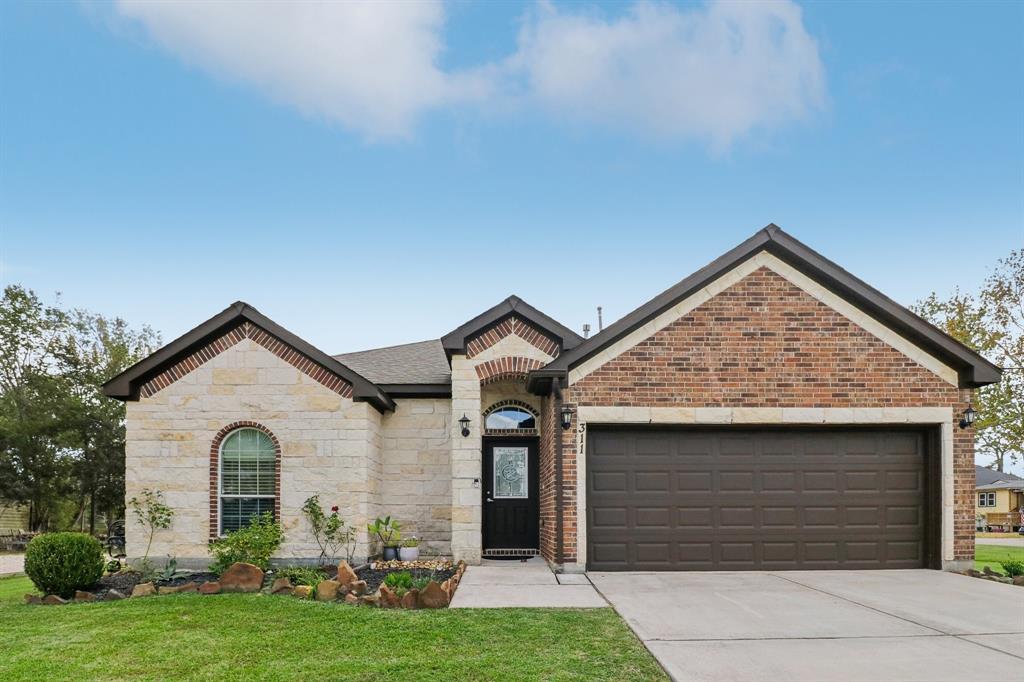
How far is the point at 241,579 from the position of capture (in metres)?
10.1

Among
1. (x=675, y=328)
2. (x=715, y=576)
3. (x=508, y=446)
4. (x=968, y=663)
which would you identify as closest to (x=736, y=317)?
(x=675, y=328)

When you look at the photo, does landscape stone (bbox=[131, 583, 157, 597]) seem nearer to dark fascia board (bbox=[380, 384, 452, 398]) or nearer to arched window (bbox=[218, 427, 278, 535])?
arched window (bbox=[218, 427, 278, 535])

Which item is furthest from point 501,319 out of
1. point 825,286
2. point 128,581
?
point 128,581

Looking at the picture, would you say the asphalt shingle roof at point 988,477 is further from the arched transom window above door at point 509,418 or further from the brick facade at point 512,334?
the brick facade at point 512,334

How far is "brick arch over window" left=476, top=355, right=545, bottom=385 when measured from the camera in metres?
13.2

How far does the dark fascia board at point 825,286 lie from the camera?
38.3 ft

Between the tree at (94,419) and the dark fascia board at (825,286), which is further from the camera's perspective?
the tree at (94,419)

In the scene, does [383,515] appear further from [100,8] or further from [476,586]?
[100,8]

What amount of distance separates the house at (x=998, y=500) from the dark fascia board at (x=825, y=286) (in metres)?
28.9

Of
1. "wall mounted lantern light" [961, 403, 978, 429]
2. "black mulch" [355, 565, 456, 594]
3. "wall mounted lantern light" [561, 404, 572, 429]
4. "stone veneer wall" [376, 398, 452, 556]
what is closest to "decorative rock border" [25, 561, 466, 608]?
"black mulch" [355, 565, 456, 594]

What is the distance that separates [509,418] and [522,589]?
494 centimetres

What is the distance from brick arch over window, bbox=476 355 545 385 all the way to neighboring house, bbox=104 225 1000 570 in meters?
0.53

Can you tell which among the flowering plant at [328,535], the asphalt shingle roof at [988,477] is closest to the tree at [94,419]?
the flowering plant at [328,535]

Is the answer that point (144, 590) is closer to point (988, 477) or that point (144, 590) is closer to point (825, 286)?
point (825, 286)
